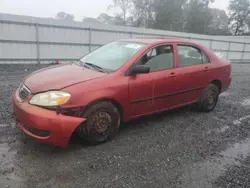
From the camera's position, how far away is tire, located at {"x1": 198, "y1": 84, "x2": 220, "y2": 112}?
187 inches

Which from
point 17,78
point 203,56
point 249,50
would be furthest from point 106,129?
point 249,50

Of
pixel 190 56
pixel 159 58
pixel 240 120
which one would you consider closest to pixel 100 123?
pixel 159 58

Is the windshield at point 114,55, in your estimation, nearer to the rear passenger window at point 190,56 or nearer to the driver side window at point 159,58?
the driver side window at point 159,58

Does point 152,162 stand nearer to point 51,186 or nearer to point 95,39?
point 51,186

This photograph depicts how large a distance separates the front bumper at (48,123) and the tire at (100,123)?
0.21 m

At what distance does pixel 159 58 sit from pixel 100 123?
5.32 feet

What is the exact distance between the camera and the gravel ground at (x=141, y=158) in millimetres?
2451

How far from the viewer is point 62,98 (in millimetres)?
2783

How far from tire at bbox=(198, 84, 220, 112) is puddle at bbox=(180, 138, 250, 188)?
146 centimetres

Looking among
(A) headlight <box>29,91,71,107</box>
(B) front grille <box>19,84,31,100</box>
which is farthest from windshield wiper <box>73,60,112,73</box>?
(B) front grille <box>19,84,31,100</box>

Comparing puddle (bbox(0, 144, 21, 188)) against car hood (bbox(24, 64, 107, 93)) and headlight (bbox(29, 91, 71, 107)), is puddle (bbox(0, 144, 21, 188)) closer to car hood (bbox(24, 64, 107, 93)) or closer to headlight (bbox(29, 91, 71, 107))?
headlight (bbox(29, 91, 71, 107))

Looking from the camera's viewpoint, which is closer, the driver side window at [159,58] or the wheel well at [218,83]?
the driver side window at [159,58]

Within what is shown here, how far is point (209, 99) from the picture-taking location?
192 inches

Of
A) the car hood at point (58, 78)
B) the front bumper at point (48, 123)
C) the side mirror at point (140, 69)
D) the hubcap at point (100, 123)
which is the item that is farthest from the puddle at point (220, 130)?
the front bumper at point (48, 123)
